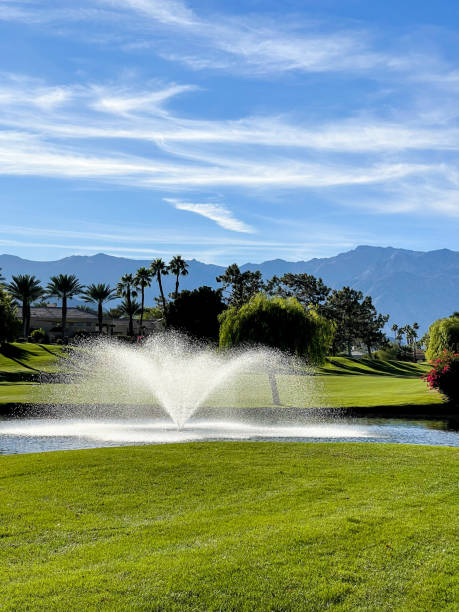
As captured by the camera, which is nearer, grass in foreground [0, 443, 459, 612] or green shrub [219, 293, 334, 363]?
grass in foreground [0, 443, 459, 612]

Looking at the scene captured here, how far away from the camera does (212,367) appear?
1745 inches

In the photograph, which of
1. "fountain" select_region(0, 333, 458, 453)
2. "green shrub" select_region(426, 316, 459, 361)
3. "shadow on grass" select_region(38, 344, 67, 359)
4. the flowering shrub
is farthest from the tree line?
the flowering shrub

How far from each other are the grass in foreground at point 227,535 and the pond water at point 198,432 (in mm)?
5273

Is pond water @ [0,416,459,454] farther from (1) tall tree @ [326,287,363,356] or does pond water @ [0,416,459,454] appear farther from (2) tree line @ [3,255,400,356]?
(1) tall tree @ [326,287,363,356]

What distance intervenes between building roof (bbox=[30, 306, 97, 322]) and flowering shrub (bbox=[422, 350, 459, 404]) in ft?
354

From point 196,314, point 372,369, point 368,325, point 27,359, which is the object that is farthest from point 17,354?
point 368,325

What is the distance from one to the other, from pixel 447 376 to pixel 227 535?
90.8 ft

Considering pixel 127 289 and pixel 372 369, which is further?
pixel 127 289

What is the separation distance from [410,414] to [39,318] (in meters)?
111

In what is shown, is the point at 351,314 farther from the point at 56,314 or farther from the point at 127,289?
the point at 56,314

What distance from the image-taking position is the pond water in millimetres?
20641

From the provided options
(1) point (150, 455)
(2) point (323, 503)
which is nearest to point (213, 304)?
(1) point (150, 455)

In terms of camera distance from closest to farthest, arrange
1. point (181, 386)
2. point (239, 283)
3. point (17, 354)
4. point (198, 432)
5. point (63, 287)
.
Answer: point (198, 432)
point (181, 386)
point (17, 354)
point (63, 287)
point (239, 283)

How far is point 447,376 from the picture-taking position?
33562 mm
